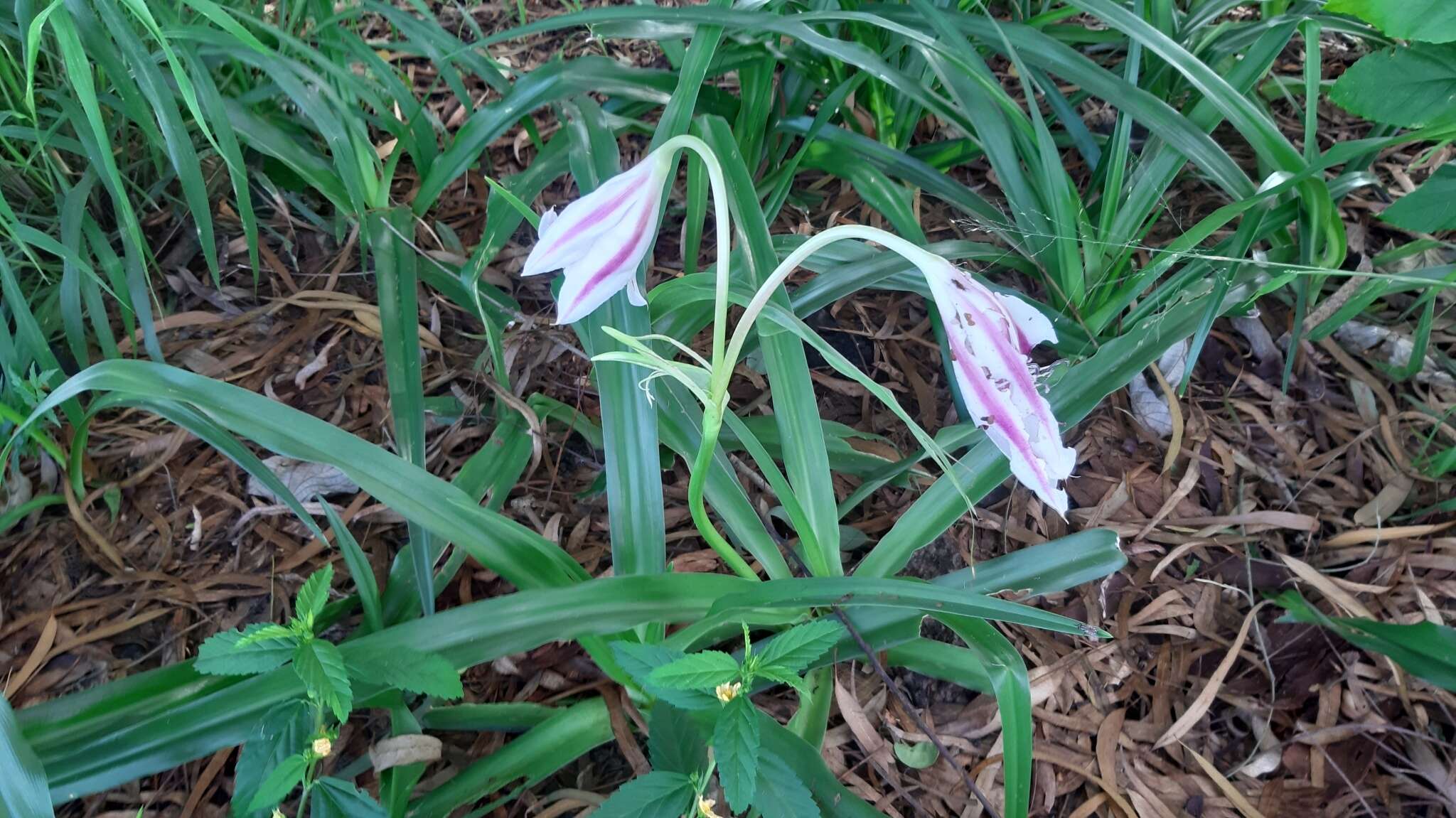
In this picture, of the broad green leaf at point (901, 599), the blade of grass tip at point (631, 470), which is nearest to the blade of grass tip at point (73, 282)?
the blade of grass tip at point (631, 470)

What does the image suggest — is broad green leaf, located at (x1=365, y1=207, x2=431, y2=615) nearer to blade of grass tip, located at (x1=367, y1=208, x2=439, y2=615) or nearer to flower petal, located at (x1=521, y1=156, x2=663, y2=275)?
blade of grass tip, located at (x1=367, y1=208, x2=439, y2=615)

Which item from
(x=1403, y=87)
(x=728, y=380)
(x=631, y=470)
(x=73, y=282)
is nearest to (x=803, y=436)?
(x=631, y=470)

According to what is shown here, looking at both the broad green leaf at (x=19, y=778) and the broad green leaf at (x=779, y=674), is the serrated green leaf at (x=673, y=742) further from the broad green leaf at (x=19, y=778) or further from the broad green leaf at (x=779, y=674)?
the broad green leaf at (x=19, y=778)

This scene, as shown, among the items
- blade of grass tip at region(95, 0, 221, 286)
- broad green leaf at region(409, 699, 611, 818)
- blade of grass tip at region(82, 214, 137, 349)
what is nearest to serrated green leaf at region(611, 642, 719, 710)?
broad green leaf at region(409, 699, 611, 818)

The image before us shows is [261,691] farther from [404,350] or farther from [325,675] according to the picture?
[404,350]

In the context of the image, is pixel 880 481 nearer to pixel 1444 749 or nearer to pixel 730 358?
pixel 730 358
